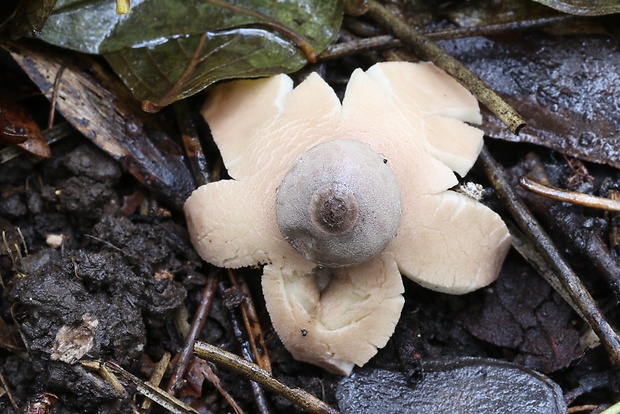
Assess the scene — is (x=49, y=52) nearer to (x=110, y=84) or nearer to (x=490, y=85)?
(x=110, y=84)

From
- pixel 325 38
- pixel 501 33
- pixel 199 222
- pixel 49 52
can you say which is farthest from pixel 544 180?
pixel 49 52

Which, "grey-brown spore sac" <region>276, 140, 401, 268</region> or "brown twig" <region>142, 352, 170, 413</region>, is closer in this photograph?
"grey-brown spore sac" <region>276, 140, 401, 268</region>

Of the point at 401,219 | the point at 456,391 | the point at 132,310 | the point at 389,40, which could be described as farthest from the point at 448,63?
the point at 132,310

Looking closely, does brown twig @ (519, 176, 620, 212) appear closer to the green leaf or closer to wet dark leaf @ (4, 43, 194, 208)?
the green leaf

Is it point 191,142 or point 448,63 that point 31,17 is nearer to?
point 191,142

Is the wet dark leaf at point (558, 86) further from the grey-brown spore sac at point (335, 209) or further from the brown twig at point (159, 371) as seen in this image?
the brown twig at point (159, 371)

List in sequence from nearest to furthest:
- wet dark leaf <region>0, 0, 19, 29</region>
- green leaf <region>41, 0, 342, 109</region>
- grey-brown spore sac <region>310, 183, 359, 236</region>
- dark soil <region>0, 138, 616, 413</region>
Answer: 1. grey-brown spore sac <region>310, 183, 359, 236</region>
2. dark soil <region>0, 138, 616, 413</region>
3. wet dark leaf <region>0, 0, 19, 29</region>
4. green leaf <region>41, 0, 342, 109</region>

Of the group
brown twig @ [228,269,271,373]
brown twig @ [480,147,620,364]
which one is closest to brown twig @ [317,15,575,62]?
brown twig @ [480,147,620,364]
